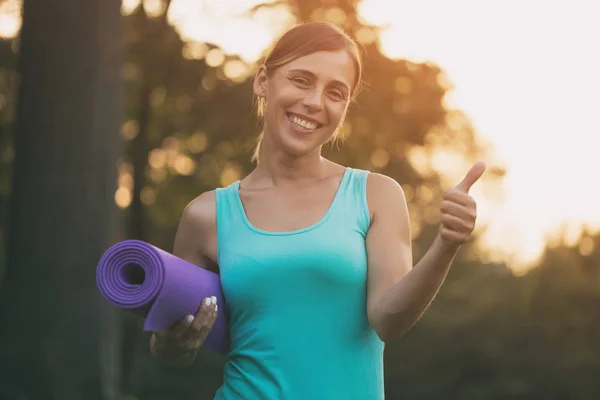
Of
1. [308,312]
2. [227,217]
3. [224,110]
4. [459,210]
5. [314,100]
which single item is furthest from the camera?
[224,110]

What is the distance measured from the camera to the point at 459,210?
8.55 feet

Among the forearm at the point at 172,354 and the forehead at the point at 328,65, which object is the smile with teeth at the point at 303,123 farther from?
the forearm at the point at 172,354

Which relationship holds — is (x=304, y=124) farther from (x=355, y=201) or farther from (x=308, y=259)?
(x=308, y=259)

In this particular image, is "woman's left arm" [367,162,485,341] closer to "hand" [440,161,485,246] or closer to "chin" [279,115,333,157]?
"hand" [440,161,485,246]

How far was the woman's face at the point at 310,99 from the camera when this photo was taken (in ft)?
10.6

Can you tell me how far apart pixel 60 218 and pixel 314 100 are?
16.3 feet

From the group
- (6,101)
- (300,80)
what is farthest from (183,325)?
(6,101)

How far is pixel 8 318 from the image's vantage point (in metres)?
7.86

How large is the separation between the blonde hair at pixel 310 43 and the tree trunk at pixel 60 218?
4.69 m

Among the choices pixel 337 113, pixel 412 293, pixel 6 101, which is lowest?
pixel 412 293

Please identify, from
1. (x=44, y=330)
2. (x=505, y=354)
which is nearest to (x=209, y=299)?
(x=44, y=330)

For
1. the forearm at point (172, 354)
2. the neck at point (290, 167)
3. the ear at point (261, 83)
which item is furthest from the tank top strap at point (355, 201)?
the forearm at point (172, 354)

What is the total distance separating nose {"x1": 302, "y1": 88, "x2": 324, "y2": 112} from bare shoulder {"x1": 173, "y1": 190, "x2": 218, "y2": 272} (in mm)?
477

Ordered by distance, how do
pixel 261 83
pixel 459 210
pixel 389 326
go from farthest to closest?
pixel 261 83
pixel 389 326
pixel 459 210
